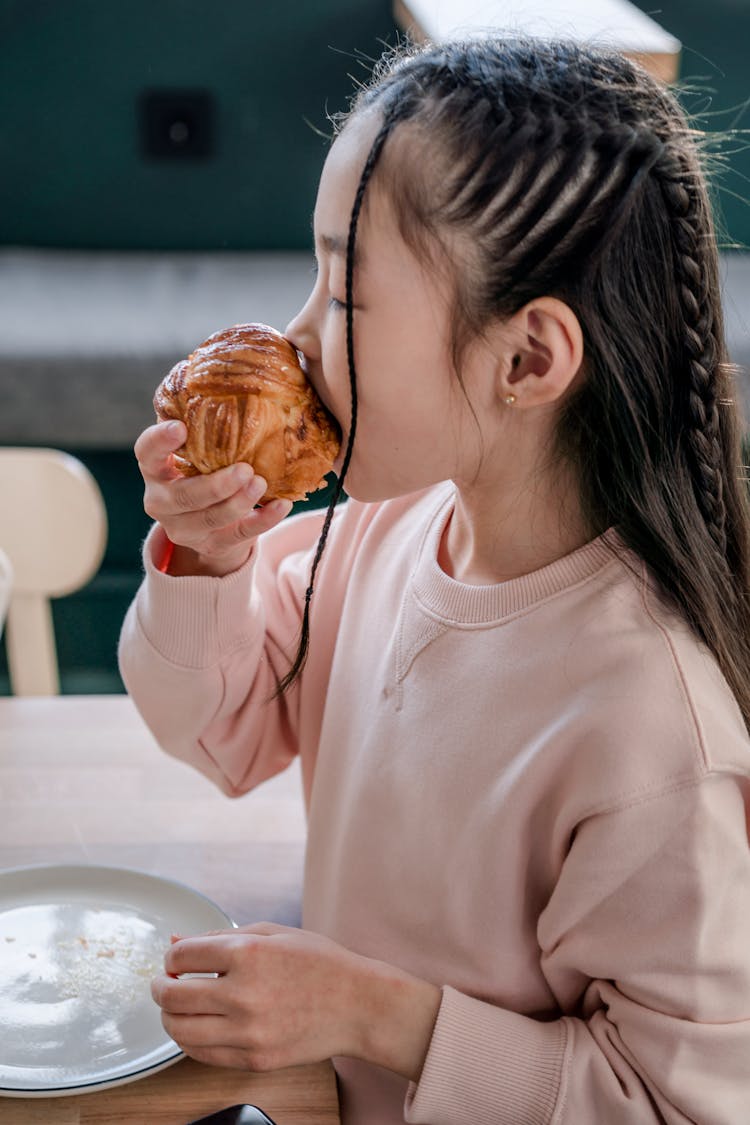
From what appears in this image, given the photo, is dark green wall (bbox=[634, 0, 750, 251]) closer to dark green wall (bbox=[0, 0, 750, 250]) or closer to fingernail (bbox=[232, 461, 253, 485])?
dark green wall (bbox=[0, 0, 750, 250])

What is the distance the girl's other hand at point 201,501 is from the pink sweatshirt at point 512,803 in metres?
0.06

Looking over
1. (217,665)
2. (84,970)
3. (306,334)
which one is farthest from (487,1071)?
(306,334)

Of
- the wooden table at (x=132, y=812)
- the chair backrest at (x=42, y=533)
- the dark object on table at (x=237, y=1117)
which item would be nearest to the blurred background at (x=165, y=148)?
the chair backrest at (x=42, y=533)

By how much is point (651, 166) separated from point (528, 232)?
0.30 feet

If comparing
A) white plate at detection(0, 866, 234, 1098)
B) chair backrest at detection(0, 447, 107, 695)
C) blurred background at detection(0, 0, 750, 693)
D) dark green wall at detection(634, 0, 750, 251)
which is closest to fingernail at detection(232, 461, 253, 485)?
white plate at detection(0, 866, 234, 1098)

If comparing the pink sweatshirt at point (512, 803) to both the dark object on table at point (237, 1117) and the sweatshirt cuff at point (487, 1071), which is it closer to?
the sweatshirt cuff at point (487, 1071)

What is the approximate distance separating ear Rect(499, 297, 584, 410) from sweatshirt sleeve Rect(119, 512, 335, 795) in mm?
326

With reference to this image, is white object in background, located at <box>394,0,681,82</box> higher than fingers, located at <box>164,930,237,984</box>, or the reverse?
white object in background, located at <box>394,0,681,82</box>

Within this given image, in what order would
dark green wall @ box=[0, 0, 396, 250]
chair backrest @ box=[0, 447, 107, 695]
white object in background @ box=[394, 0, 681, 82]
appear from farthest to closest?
dark green wall @ box=[0, 0, 396, 250] < white object in background @ box=[394, 0, 681, 82] < chair backrest @ box=[0, 447, 107, 695]

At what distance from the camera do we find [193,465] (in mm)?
959

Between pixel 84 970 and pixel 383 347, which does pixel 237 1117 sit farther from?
pixel 383 347

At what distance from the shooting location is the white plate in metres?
0.80

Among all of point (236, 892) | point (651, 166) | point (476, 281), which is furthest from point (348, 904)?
point (651, 166)

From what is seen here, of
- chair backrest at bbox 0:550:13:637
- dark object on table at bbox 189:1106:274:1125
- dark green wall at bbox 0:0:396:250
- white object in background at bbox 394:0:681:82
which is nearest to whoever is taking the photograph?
dark object on table at bbox 189:1106:274:1125
